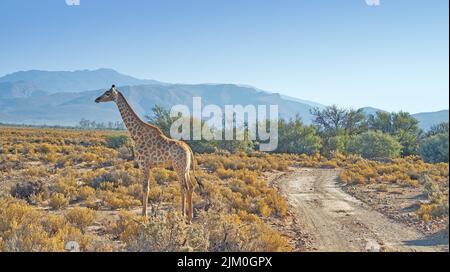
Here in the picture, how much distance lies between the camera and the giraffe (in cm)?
802

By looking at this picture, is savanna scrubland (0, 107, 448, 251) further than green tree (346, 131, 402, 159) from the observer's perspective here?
No

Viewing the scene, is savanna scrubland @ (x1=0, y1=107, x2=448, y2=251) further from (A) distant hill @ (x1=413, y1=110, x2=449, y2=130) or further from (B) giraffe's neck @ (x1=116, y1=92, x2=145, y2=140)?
(A) distant hill @ (x1=413, y1=110, x2=449, y2=130)

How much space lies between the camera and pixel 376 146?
3238cm

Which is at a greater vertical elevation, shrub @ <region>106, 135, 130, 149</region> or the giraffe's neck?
the giraffe's neck

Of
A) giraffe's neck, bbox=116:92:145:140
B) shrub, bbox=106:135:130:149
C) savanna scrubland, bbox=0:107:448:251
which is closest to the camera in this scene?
savanna scrubland, bbox=0:107:448:251

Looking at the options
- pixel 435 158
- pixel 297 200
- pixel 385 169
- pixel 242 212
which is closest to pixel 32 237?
pixel 242 212

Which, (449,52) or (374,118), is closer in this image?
(449,52)

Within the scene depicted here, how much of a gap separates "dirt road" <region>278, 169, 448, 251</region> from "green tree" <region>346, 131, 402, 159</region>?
18921 millimetres

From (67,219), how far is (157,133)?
2.98m

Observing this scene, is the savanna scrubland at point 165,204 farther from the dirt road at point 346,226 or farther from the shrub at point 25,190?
the dirt road at point 346,226

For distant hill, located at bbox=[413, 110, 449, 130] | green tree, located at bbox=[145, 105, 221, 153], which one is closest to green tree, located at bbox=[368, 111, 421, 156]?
distant hill, located at bbox=[413, 110, 449, 130]

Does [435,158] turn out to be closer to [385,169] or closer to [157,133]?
[385,169]

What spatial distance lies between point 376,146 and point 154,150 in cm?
2837

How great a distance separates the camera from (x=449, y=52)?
432 centimetres
